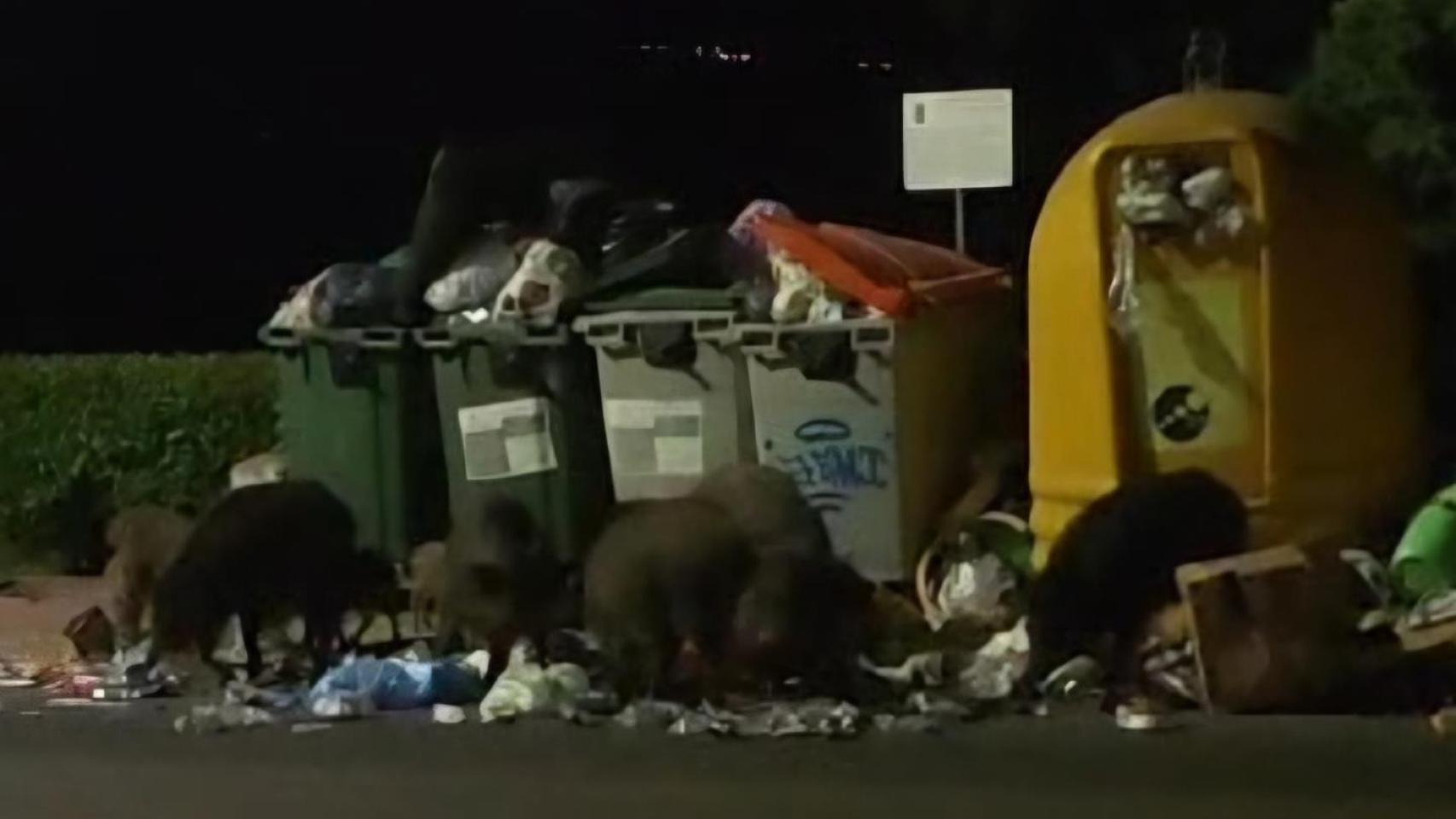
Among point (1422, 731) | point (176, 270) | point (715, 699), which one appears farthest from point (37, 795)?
point (176, 270)

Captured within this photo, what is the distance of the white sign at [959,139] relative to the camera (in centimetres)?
1118

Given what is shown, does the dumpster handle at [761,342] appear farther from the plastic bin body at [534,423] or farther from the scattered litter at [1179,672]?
the scattered litter at [1179,672]

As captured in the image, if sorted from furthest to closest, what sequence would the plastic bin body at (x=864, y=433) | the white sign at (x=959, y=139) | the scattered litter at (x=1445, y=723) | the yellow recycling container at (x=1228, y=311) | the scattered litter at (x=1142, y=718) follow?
the white sign at (x=959, y=139) < the plastic bin body at (x=864, y=433) < the yellow recycling container at (x=1228, y=311) < the scattered litter at (x=1142, y=718) < the scattered litter at (x=1445, y=723)

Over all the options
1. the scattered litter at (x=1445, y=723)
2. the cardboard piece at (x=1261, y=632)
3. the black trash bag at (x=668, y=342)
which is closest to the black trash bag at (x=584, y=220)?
the black trash bag at (x=668, y=342)

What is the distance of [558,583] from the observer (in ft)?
31.0

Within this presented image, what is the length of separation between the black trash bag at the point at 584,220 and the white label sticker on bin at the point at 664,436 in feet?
2.22

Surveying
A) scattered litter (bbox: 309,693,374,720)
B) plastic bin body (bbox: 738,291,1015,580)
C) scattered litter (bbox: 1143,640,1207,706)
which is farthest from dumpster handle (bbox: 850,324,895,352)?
scattered litter (bbox: 309,693,374,720)

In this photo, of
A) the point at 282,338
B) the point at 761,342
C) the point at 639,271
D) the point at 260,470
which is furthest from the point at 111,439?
the point at 761,342

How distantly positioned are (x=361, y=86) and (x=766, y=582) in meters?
11.2

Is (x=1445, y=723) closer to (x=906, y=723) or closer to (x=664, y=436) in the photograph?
(x=906, y=723)

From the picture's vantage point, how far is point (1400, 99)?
10070 millimetres

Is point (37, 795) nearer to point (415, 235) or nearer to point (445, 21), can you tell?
point (415, 235)

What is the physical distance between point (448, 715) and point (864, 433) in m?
2.21

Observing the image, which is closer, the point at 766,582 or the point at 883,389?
the point at 766,582
